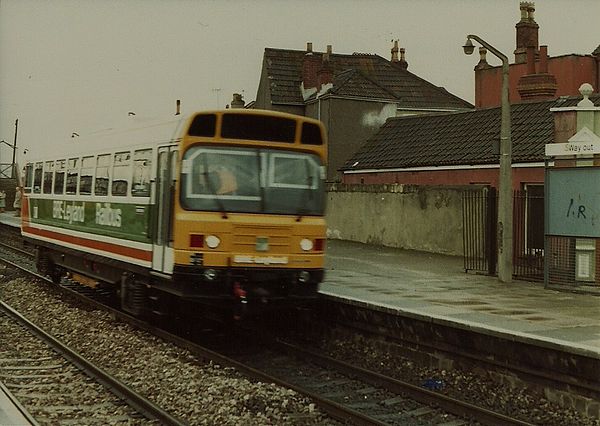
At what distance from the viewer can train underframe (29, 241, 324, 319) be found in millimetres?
10453

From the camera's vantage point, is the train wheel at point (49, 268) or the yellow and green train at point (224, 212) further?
the train wheel at point (49, 268)

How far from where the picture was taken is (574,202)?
1380 cm

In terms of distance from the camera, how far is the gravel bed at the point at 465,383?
8258 mm

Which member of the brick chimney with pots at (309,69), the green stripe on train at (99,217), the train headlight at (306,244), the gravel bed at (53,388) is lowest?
the gravel bed at (53,388)

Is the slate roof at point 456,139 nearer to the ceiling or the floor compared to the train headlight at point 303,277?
nearer to the ceiling

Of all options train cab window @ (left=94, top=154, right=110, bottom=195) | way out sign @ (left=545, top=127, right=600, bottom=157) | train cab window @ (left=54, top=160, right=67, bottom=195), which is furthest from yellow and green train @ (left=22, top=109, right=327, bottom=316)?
way out sign @ (left=545, top=127, right=600, bottom=157)

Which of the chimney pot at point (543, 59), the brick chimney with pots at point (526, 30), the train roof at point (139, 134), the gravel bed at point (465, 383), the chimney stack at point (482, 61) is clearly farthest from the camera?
the chimney stack at point (482, 61)

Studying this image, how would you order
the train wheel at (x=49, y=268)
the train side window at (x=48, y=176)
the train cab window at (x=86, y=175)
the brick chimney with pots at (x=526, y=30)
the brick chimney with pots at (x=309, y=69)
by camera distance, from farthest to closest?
the brick chimney with pots at (x=309, y=69), the brick chimney with pots at (x=526, y=30), the train wheel at (x=49, y=268), the train side window at (x=48, y=176), the train cab window at (x=86, y=175)

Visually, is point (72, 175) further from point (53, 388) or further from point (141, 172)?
point (53, 388)

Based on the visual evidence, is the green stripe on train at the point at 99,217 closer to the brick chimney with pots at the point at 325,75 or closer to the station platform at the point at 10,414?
the station platform at the point at 10,414

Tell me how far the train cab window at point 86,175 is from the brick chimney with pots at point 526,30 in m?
26.2

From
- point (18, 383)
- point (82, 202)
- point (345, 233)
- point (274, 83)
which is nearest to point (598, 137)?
point (82, 202)

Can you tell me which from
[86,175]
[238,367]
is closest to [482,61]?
[86,175]

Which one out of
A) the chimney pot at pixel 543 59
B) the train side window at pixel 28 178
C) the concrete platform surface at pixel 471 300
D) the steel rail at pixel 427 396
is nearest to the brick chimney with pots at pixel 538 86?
the chimney pot at pixel 543 59
